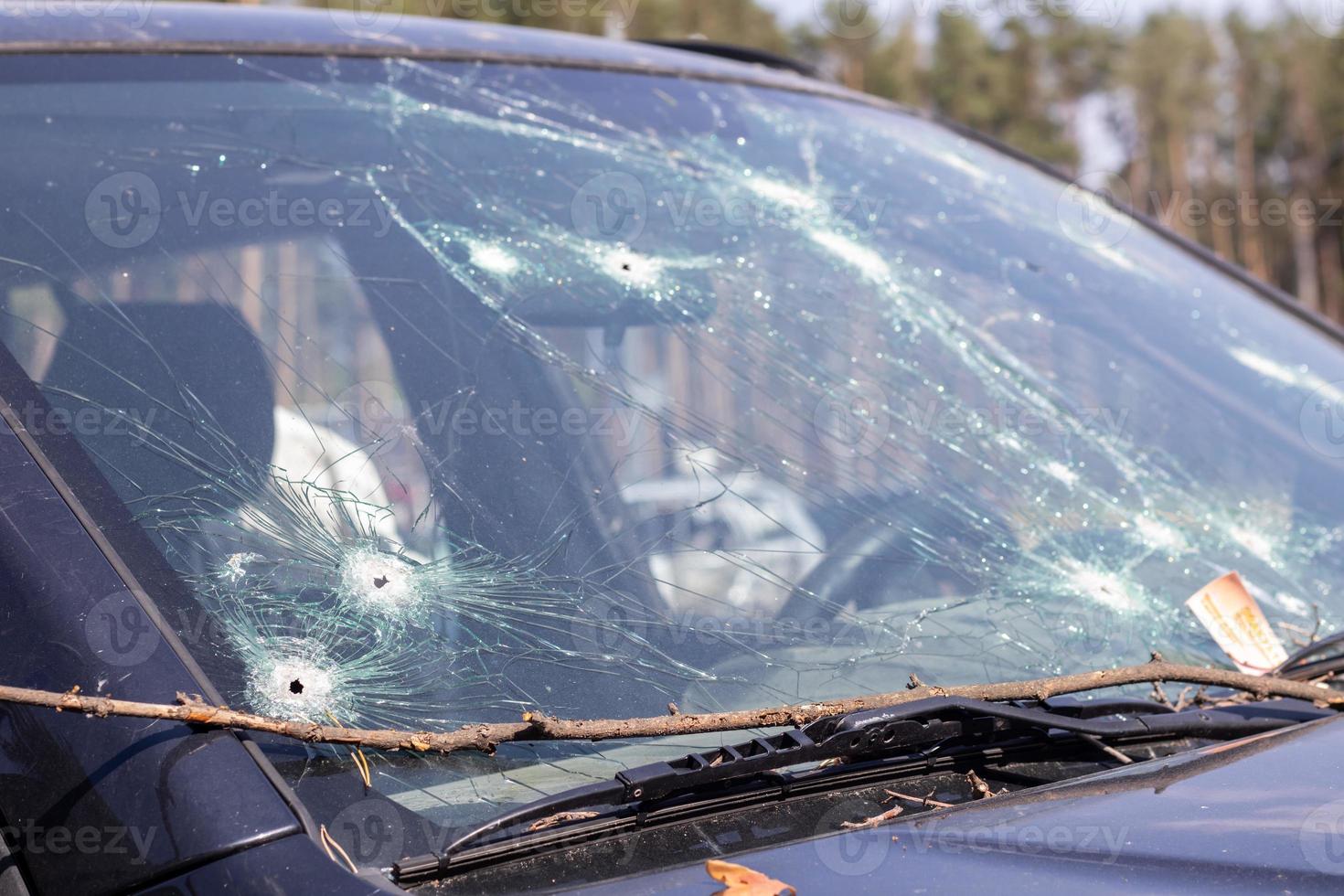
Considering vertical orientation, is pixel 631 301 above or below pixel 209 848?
above

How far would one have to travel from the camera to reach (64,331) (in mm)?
1315

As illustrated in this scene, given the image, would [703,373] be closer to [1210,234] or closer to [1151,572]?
[1151,572]

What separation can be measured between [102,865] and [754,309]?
1.16 meters

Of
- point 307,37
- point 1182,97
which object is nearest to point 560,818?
point 307,37

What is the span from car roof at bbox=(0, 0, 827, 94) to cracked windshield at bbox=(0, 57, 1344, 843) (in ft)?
0.17

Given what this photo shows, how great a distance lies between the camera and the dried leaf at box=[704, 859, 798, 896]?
89 cm

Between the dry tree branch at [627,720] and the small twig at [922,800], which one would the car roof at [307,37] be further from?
the small twig at [922,800]

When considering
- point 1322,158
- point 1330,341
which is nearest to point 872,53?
point 1322,158

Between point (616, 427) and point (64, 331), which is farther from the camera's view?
point (616, 427)

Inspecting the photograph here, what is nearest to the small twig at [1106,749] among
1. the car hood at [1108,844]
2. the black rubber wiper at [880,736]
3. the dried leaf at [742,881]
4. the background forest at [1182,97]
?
the black rubber wiper at [880,736]

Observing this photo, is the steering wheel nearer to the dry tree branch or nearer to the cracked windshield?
the cracked windshield

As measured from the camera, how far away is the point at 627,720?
3.80ft

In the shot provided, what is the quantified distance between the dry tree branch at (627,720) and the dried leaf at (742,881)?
22 cm

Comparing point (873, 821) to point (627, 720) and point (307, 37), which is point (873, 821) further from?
point (307, 37)
